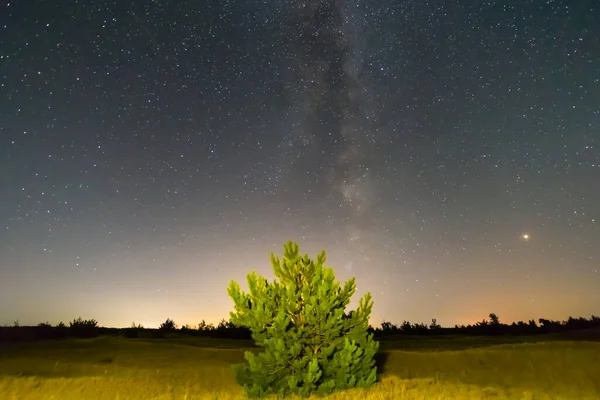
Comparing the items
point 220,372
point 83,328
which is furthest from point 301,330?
point 83,328

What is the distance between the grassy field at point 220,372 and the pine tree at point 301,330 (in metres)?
0.61

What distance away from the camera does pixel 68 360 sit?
18922 millimetres

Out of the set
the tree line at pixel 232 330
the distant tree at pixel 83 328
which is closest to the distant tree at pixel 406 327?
the tree line at pixel 232 330

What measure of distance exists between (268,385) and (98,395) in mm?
4217

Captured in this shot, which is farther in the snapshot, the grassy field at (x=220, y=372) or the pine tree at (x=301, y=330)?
the grassy field at (x=220, y=372)

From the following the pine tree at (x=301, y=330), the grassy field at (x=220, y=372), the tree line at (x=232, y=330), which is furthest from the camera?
the tree line at (x=232, y=330)

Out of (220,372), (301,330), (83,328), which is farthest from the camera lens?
(83,328)

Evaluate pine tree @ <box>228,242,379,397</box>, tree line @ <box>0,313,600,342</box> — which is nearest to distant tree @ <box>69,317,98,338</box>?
tree line @ <box>0,313,600,342</box>

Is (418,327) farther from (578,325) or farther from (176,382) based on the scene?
(176,382)

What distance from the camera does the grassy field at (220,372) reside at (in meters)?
13.1

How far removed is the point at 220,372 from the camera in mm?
17891

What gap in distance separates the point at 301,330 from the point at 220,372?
6.62 metres

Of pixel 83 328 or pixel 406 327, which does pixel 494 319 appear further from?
pixel 83 328

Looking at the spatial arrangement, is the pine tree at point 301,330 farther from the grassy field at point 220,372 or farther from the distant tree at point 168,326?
the distant tree at point 168,326
